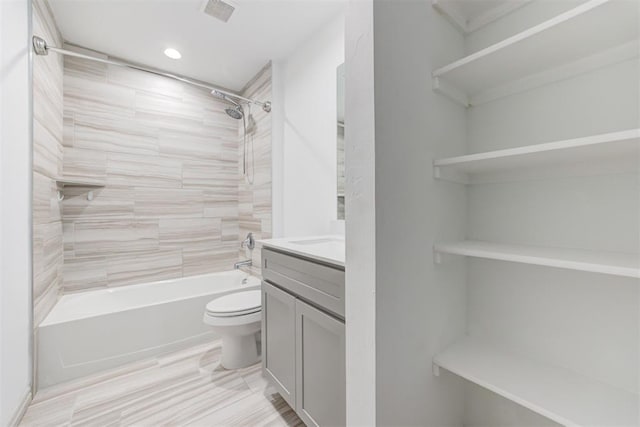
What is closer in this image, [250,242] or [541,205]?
[541,205]

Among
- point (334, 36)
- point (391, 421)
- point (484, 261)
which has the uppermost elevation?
point (334, 36)

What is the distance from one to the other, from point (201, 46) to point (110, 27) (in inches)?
25.3

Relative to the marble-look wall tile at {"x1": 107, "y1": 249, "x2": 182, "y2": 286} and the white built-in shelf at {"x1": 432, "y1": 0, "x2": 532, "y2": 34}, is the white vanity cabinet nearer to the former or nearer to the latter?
the white built-in shelf at {"x1": 432, "y1": 0, "x2": 532, "y2": 34}

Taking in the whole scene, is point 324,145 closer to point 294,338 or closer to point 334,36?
point 334,36

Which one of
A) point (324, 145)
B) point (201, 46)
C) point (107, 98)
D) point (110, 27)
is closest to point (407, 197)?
point (324, 145)

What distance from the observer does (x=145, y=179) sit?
2572mm

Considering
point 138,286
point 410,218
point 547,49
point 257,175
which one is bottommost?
point 138,286

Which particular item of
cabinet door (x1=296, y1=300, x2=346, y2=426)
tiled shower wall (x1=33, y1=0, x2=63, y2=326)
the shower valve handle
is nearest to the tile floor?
cabinet door (x1=296, y1=300, x2=346, y2=426)

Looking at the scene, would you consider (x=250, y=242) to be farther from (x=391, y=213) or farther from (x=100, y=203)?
(x=391, y=213)

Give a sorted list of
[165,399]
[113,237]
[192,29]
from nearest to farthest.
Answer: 1. [165,399]
2. [192,29]
3. [113,237]

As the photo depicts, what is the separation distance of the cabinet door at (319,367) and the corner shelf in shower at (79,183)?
207 cm

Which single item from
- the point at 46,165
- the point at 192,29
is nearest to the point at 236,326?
the point at 46,165

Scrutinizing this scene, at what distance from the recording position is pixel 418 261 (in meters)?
0.96

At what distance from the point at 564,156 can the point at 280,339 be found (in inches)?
56.3
